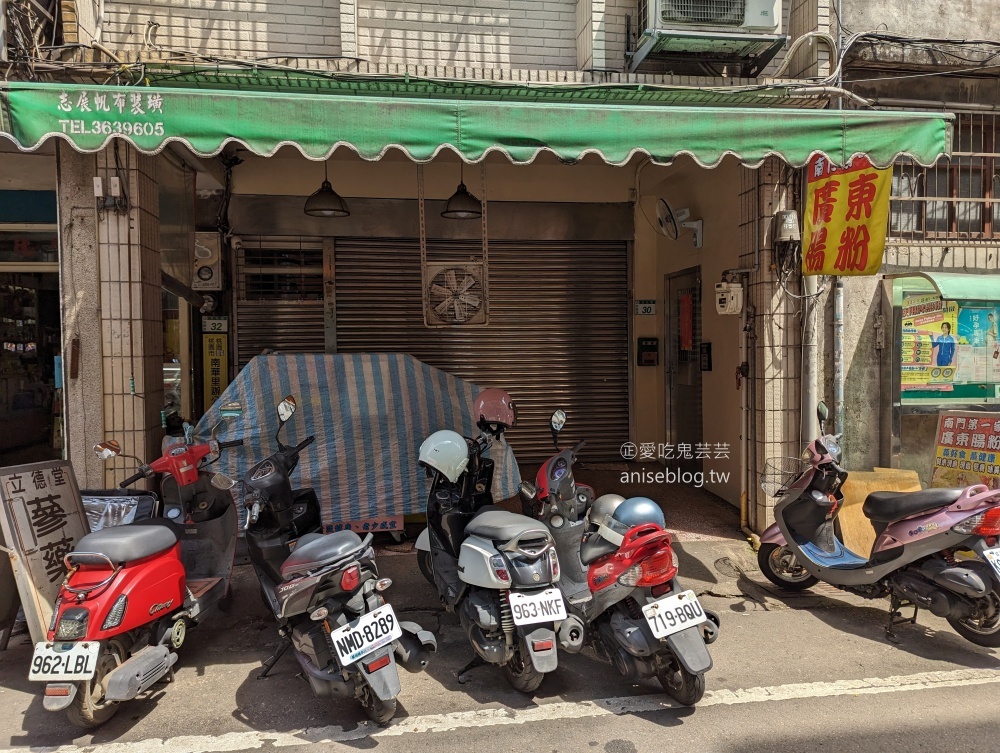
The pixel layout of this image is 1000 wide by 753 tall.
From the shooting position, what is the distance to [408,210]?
8.38m

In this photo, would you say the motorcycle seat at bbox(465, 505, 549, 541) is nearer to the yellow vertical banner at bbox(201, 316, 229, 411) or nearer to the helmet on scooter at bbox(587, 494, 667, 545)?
the helmet on scooter at bbox(587, 494, 667, 545)

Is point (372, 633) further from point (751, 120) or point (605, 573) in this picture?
point (751, 120)

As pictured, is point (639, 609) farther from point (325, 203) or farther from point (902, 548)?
point (325, 203)

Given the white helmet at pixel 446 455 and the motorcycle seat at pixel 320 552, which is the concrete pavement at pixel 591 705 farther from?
the white helmet at pixel 446 455

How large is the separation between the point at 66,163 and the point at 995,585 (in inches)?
286

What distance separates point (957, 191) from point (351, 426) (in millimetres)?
6778

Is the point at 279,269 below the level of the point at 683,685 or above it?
above

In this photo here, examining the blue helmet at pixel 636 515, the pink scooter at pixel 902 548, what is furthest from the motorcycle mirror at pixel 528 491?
the pink scooter at pixel 902 548

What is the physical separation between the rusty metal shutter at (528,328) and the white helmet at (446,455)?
4104 millimetres

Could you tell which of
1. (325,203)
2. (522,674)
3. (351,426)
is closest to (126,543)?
(522,674)

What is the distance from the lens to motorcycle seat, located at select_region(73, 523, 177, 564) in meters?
3.45

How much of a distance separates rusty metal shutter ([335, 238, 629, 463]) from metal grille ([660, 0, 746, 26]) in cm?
329

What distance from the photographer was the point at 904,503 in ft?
14.5

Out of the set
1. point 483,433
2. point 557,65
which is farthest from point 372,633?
point 557,65
